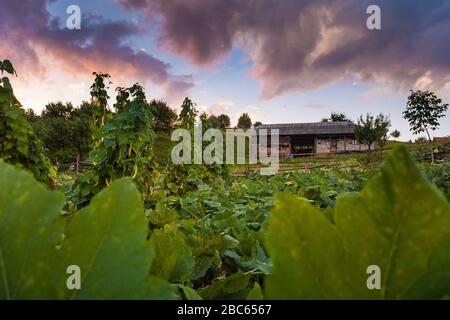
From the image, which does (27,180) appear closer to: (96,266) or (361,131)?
(96,266)

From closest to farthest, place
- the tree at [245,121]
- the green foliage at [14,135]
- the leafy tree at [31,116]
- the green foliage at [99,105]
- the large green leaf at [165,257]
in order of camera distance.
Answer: the large green leaf at [165,257]
the green foliage at [14,135]
the green foliage at [99,105]
the leafy tree at [31,116]
the tree at [245,121]

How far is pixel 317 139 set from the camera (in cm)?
5209

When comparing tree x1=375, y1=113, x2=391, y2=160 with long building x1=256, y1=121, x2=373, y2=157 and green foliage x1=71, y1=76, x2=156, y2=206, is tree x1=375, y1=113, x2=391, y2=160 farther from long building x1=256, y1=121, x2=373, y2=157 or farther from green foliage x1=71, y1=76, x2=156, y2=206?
green foliage x1=71, y1=76, x2=156, y2=206

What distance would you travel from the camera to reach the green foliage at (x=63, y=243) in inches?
10.3

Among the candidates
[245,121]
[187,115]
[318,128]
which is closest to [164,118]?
[245,121]

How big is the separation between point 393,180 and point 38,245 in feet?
0.86

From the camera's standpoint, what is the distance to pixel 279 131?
52094mm

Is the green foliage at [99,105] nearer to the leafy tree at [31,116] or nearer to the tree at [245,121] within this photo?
the leafy tree at [31,116]

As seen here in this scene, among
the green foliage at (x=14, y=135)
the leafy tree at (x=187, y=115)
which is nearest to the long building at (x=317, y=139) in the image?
the leafy tree at (x=187, y=115)

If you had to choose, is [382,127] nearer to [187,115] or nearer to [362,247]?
[187,115]

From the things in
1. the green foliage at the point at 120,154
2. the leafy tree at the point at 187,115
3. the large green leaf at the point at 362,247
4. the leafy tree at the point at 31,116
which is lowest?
the large green leaf at the point at 362,247

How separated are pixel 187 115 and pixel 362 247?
14709 mm

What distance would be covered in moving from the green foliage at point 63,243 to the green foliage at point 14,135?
17.3 ft
